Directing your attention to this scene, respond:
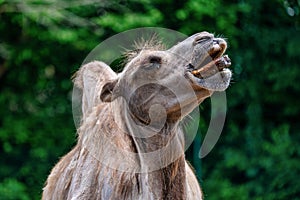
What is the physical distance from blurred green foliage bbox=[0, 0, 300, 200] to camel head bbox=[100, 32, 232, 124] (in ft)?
19.4

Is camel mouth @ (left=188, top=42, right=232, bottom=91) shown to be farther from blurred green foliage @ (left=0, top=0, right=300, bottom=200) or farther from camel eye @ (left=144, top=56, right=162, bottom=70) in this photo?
blurred green foliage @ (left=0, top=0, right=300, bottom=200)

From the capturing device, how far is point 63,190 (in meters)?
5.25

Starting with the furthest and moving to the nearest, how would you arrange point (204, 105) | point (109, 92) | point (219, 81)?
point (204, 105) < point (109, 92) < point (219, 81)

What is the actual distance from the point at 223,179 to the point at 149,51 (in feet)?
22.0

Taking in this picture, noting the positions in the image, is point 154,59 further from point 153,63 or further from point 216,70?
point 216,70

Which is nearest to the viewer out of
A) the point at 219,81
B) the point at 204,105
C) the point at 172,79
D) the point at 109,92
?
the point at 219,81

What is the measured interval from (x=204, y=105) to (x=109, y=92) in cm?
629

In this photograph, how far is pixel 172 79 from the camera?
4785 millimetres

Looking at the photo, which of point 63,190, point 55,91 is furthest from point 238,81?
point 63,190

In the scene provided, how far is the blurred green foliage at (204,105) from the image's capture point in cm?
1103

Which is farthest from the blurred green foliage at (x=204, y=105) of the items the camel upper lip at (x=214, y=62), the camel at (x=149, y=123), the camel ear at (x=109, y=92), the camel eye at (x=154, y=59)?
the camel upper lip at (x=214, y=62)

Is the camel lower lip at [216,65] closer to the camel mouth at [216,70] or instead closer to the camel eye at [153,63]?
the camel mouth at [216,70]

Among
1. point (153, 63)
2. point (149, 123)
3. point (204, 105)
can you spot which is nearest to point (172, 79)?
point (153, 63)

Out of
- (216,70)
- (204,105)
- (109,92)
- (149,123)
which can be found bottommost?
(204,105)
